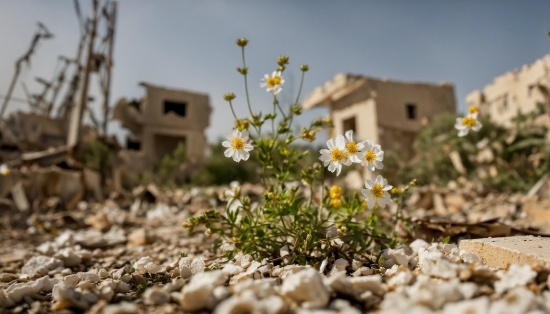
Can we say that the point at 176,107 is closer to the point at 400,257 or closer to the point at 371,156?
the point at 371,156

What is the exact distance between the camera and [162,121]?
688 inches

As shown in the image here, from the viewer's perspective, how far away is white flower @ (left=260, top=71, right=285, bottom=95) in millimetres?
1838

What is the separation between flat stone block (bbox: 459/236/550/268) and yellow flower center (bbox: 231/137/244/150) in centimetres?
102

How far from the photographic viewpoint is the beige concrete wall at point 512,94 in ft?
41.5

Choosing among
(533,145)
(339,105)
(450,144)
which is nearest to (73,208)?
(450,144)

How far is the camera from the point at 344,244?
1.84 meters

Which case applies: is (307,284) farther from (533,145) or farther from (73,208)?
(533,145)

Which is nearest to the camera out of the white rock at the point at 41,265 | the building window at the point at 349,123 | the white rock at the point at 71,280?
the white rock at the point at 71,280

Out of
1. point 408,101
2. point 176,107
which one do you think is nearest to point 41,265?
point 408,101

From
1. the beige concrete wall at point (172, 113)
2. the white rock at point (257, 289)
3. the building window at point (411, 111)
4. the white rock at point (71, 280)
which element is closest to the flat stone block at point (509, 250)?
the white rock at point (257, 289)

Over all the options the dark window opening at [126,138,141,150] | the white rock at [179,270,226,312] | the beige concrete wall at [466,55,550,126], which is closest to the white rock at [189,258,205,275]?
the white rock at [179,270,226,312]

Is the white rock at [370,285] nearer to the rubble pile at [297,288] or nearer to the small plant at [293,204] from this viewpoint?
the rubble pile at [297,288]

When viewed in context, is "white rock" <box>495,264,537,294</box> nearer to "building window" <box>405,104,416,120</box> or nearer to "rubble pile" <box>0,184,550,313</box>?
"rubble pile" <box>0,184,550,313</box>

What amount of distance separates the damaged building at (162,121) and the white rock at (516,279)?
15.4 meters
